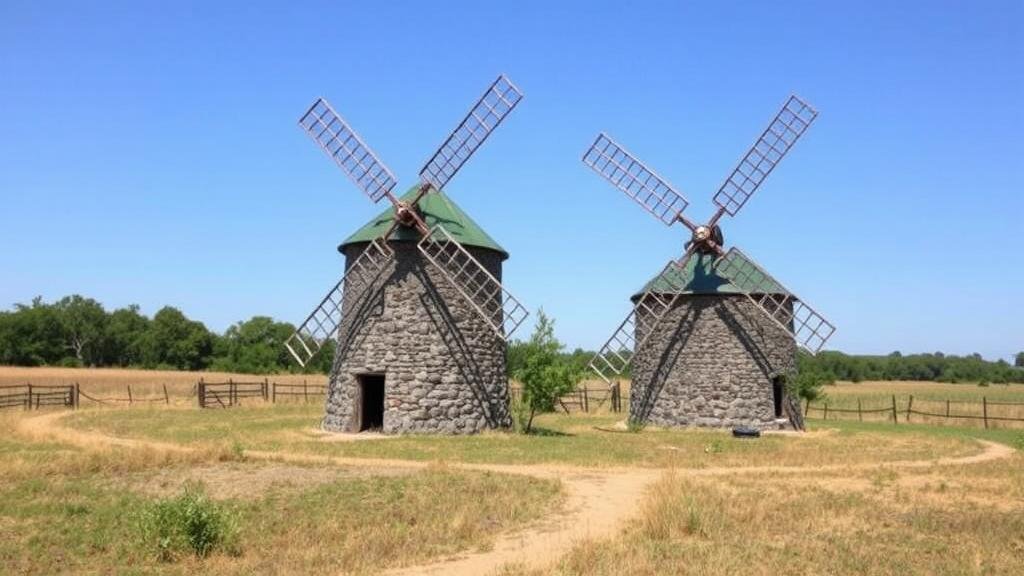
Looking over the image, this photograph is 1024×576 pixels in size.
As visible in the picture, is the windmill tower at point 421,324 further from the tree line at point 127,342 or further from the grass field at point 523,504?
the tree line at point 127,342

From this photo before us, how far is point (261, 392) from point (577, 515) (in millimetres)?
35637

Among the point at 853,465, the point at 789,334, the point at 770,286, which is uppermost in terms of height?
the point at 770,286

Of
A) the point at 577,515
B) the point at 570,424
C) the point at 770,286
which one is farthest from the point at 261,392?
the point at 577,515

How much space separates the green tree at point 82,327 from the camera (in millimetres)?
91075

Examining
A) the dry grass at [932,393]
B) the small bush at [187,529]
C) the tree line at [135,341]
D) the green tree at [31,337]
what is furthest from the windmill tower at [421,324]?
the green tree at [31,337]

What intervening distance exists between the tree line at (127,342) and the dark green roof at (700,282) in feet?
187

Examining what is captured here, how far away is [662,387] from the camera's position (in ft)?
98.3

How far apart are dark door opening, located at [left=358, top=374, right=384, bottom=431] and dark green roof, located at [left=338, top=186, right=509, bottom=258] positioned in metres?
4.54

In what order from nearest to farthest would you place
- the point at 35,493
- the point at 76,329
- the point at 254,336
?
the point at 35,493
the point at 76,329
the point at 254,336

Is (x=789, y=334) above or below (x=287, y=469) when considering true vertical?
above

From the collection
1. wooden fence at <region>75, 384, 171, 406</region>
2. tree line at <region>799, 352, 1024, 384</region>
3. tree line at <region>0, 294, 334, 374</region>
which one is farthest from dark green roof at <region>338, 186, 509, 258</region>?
tree line at <region>799, 352, 1024, 384</region>

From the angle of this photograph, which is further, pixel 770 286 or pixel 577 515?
pixel 770 286

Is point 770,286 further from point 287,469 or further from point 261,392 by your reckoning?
point 261,392

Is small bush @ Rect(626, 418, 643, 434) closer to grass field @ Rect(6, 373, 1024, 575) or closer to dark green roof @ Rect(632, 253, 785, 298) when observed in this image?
grass field @ Rect(6, 373, 1024, 575)
